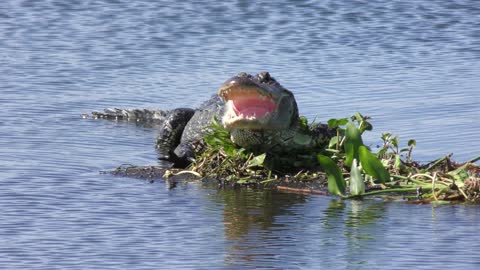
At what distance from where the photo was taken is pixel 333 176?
765 centimetres

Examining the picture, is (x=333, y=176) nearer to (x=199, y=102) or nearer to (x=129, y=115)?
(x=129, y=115)

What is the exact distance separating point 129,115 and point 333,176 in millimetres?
3766

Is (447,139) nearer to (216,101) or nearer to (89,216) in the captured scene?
(216,101)

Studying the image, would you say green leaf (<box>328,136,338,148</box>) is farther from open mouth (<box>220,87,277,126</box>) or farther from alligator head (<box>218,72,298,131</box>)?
open mouth (<box>220,87,277,126</box>)

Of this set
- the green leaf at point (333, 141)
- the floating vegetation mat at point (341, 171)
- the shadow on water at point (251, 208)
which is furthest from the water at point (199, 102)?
the green leaf at point (333, 141)

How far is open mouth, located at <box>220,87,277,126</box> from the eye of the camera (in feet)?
26.6

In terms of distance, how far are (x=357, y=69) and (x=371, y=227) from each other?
6.63 m

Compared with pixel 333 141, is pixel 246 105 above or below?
above

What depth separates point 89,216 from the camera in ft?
23.9

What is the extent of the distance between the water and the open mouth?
48 centimetres

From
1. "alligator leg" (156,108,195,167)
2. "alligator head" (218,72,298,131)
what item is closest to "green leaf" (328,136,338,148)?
"alligator head" (218,72,298,131)

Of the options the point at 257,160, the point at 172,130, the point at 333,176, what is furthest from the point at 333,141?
the point at 172,130

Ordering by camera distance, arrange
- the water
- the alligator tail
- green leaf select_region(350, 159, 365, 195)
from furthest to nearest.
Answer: the alligator tail
green leaf select_region(350, 159, 365, 195)
the water

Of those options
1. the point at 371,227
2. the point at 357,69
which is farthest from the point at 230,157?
the point at 357,69
